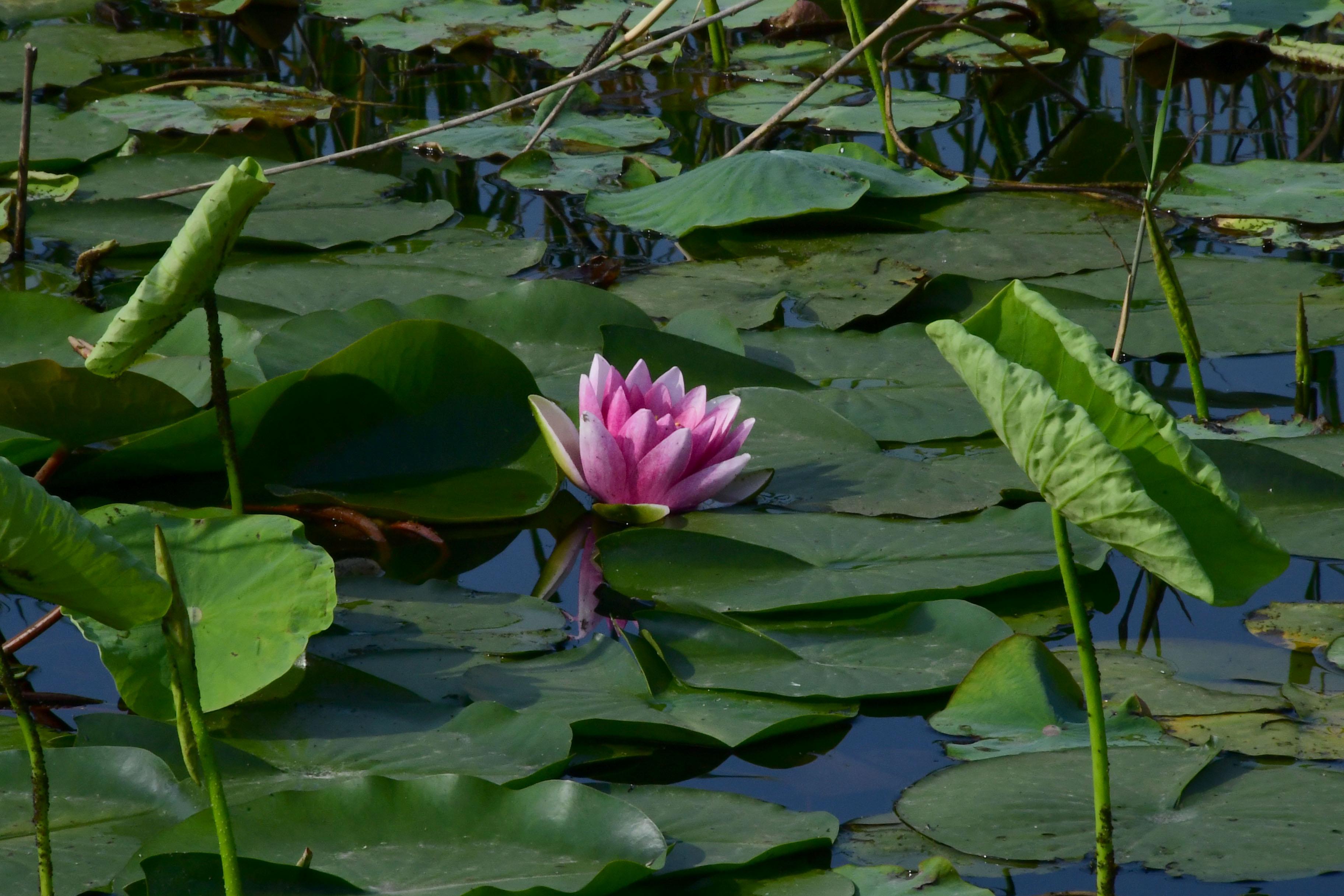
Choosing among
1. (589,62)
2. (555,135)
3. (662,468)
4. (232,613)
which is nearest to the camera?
(232,613)

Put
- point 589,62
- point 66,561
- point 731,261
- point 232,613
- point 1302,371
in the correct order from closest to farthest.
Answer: point 66,561
point 232,613
point 1302,371
point 731,261
point 589,62

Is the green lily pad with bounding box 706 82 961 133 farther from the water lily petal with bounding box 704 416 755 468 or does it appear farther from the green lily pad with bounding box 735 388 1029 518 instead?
the water lily petal with bounding box 704 416 755 468

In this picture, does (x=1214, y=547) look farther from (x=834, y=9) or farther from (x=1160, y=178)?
(x=834, y=9)

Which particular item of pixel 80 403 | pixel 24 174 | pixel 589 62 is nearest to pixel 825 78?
pixel 589 62

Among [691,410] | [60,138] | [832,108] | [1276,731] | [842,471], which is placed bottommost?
[1276,731]

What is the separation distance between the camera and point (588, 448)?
1616mm

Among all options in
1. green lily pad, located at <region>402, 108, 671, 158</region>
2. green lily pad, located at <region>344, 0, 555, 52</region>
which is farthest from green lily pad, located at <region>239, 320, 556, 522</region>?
green lily pad, located at <region>344, 0, 555, 52</region>

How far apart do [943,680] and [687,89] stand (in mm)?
2989

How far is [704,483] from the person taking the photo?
1635 mm

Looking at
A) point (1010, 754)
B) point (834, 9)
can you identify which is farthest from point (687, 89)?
point (1010, 754)

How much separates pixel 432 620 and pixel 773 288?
1122mm

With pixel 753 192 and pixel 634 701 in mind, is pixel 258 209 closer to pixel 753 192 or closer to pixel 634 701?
pixel 753 192

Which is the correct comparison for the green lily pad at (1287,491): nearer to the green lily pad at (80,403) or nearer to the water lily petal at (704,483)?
the water lily petal at (704,483)

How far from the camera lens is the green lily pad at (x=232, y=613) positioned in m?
1.10
